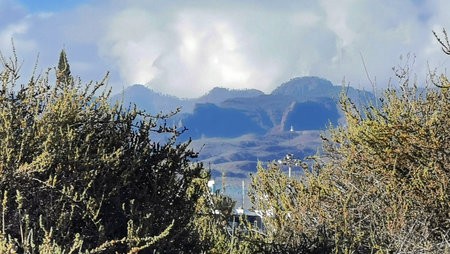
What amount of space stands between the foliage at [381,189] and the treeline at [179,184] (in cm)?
2

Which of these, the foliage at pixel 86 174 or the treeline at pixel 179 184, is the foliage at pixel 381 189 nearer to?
the treeline at pixel 179 184

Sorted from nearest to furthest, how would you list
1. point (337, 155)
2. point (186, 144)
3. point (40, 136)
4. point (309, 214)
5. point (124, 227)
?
point (40, 136) → point (124, 227) → point (186, 144) → point (309, 214) → point (337, 155)

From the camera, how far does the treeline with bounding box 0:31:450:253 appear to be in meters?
5.64

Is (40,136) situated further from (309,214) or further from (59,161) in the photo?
(309,214)

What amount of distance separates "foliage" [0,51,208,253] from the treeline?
0.05 ft

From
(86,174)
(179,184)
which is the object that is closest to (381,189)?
(179,184)

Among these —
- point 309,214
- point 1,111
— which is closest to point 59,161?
point 1,111

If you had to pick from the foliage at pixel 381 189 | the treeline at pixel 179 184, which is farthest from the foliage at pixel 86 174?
the foliage at pixel 381 189

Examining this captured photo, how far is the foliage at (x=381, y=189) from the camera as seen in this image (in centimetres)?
749

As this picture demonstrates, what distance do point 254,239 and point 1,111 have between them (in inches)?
138

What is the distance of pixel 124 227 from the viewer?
6.30 m

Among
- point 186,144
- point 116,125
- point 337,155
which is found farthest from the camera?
point 337,155

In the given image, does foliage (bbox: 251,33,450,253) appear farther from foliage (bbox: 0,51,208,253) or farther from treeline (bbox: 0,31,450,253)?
foliage (bbox: 0,51,208,253)

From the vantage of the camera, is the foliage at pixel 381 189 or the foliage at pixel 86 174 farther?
the foliage at pixel 381 189
